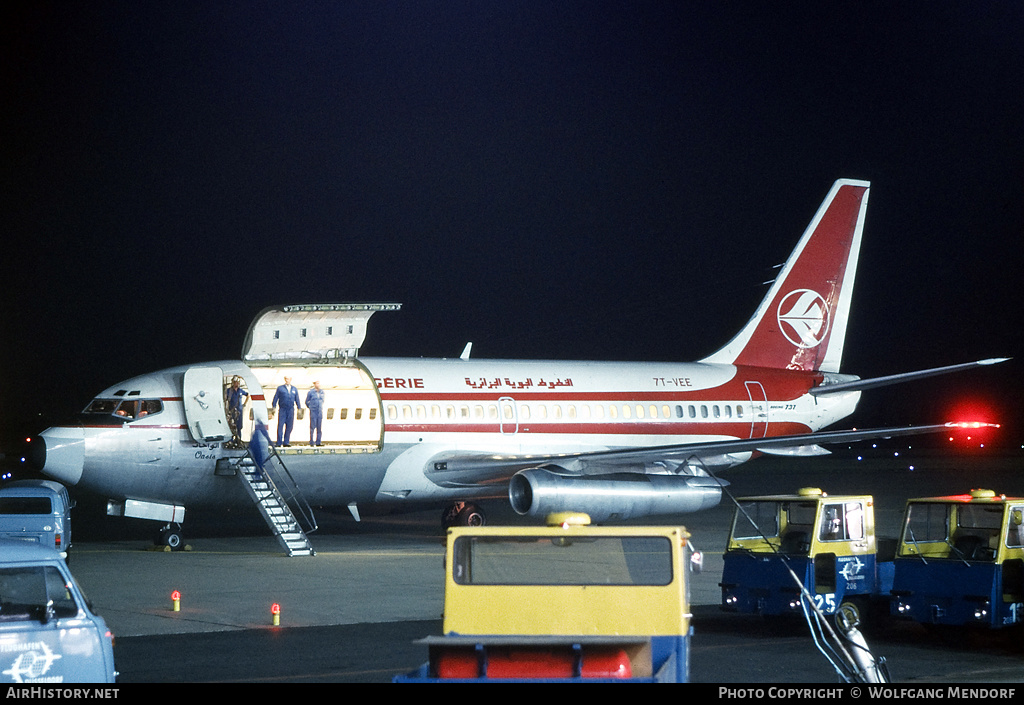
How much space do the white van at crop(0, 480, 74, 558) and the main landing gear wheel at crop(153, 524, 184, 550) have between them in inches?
130

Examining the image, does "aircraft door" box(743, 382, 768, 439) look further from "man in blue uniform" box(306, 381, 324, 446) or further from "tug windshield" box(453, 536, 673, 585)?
"tug windshield" box(453, 536, 673, 585)

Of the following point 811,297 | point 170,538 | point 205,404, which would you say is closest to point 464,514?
point 205,404

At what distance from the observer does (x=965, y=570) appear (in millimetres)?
13461

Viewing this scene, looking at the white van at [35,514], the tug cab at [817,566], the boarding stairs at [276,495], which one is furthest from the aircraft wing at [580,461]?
the tug cab at [817,566]

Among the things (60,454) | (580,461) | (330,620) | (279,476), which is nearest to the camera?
(330,620)

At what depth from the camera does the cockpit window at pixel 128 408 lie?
23.9m

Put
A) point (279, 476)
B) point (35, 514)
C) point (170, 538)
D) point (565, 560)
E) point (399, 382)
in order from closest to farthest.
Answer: point (565, 560), point (35, 514), point (170, 538), point (279, 476), point (399, 382)

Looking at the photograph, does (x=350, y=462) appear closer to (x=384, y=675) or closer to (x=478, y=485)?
(x=478, y=485)

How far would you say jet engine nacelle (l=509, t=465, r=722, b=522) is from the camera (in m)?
24.0

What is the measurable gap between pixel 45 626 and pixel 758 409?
2422 cm

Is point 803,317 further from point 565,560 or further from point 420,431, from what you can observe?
point 565,560

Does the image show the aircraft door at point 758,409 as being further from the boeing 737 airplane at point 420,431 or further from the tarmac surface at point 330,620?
the tarmac surface at point 330,620

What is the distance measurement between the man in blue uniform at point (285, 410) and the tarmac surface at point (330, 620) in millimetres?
2247

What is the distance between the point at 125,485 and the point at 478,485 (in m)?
7.39
